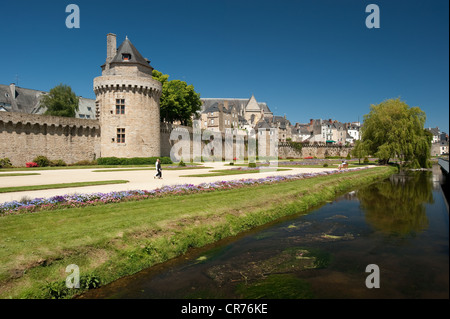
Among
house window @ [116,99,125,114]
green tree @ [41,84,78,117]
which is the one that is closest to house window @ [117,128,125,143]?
house window @ [116,99,125,114]

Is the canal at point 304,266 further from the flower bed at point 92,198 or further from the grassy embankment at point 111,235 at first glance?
the flower bed at point 92,198

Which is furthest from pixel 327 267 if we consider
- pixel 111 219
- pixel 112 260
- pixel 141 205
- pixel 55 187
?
pixel 55 187

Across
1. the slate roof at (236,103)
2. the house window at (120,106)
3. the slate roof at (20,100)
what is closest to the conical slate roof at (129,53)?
the house window at (120,106)

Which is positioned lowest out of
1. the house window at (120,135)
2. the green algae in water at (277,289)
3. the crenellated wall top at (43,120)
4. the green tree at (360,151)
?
the green algae in water at (277,289)

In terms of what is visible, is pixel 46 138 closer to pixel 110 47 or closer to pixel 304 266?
pixel 110 47

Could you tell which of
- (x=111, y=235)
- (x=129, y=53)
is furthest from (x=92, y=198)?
(x=129, y=53)

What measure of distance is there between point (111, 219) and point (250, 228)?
16.0 ft

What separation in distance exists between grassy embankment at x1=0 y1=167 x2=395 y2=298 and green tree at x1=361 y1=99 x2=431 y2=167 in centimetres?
2836

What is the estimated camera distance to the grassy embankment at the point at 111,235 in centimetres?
585

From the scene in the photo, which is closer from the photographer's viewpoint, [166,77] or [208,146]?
[166,77]

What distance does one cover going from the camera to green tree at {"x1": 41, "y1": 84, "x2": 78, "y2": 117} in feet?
171

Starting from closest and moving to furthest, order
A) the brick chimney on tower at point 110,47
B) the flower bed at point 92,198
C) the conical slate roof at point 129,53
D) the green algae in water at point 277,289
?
the green algae in water at point 277,289, the flower bed at point 92,198, the conical slate roof at point 129,53, the brick chimney on tower at point 110,47

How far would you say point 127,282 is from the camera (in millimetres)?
6438
